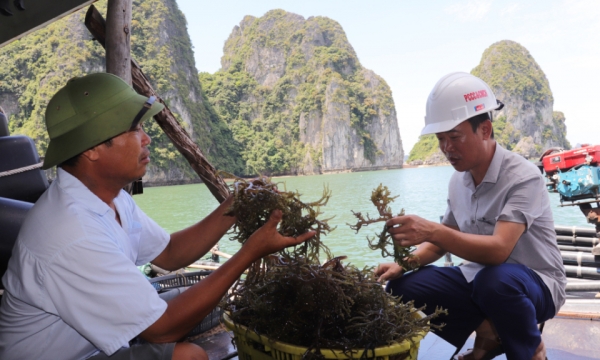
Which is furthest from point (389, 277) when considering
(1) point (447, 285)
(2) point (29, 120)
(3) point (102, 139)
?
(2) point (29, 120)

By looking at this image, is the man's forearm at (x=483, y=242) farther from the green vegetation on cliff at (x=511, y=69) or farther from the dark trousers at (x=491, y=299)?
the green vegetation on cliff at (x=511, y=69)

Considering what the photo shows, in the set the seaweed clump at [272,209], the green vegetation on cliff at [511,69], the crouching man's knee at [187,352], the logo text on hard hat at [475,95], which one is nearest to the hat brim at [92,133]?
the seaweed clump at [272,209]

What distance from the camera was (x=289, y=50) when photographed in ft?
292

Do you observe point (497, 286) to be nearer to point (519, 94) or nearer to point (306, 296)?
point (306, 296)


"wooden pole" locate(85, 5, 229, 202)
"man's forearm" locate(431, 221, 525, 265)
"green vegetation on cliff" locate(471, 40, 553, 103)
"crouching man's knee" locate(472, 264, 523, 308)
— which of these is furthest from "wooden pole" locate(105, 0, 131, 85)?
"green vegetation on cliff" locate(471, 40, 553, 103)

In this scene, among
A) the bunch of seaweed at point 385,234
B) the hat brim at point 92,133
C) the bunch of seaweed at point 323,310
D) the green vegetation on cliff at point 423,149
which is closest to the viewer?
the hat brim at point 92,133

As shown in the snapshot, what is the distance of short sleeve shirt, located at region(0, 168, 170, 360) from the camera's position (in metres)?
1.43

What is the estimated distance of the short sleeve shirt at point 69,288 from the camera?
143 cm

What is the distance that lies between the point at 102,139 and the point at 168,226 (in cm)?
3211

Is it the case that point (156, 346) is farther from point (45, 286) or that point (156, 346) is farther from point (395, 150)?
point (395, 150)

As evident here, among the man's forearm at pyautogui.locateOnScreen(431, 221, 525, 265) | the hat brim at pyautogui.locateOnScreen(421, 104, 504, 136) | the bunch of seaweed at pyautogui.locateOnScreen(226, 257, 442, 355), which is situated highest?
the hat brim at pyautogui.locateOnScreen(421, 104, 504, 136)

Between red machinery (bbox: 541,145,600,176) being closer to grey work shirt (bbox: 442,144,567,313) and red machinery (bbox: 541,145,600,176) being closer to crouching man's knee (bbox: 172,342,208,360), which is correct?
grey work shirt (bbox: 442,144,567,313)

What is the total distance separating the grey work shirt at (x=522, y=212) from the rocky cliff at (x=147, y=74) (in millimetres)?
43693

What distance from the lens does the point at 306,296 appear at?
1.77 meters
